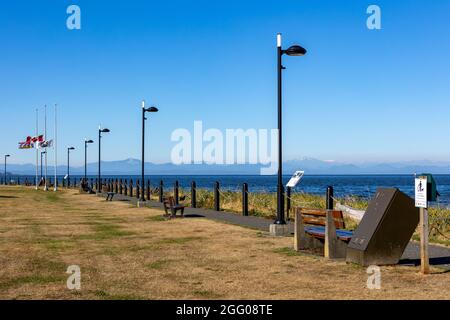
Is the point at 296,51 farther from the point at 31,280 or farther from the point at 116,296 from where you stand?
the point at 116,296

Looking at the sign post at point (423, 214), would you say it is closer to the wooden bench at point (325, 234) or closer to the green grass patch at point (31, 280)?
the wooden bench at point (325, 234)

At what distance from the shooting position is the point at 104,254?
11930 mm

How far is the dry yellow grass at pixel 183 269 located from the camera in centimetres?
789

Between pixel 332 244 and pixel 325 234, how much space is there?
9.3 inches

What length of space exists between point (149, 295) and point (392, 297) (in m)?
3.24

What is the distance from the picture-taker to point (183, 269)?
32.7 feet

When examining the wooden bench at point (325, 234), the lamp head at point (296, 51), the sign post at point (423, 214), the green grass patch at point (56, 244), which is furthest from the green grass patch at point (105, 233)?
the sign post at point (423, 214)

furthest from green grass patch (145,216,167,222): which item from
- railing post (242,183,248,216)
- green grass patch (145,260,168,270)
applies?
green grass patch (145,260,168,270)

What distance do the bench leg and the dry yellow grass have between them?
22cm

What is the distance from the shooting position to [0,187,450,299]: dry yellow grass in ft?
25.9

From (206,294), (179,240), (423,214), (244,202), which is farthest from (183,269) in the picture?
(244,202)

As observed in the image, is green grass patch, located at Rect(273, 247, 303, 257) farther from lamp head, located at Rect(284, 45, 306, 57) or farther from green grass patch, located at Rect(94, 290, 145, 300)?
lamp head, located at Rect(284, 45, 306, 57)
